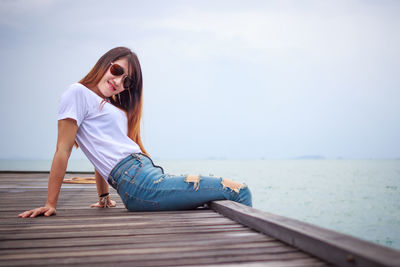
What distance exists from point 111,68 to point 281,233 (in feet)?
5.89

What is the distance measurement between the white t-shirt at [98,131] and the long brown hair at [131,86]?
0.20 meters

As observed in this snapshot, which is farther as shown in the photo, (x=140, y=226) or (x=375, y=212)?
(x=375, y=212)

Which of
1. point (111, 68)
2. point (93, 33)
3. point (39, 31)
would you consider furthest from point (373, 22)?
point (111, 68)

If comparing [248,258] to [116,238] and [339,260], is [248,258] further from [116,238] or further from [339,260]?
[116,238]

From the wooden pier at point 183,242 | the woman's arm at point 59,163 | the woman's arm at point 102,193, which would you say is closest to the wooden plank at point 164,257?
the wooden pier at point 183,242

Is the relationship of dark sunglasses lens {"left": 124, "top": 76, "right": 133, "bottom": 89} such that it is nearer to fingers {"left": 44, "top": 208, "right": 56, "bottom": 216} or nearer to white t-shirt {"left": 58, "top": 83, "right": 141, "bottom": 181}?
white t-shirt {"left": 58, "top": 83, "right": 141, "bottom": 181}

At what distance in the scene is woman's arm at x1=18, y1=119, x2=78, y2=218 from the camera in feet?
7.45

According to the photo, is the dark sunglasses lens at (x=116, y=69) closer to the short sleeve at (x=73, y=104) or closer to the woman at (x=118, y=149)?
the woman at (x=118, y=149)

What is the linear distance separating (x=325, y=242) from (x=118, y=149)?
1.75m

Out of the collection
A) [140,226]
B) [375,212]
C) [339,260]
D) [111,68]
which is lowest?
[375,212]

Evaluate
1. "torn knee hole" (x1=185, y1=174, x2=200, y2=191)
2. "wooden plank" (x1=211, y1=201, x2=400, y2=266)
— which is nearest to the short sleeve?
"torn knee hole" (x1=185, y1=174, x2=200, y2=191)

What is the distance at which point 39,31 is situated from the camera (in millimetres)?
95375

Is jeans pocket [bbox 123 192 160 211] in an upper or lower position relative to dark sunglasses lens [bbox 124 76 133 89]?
lower

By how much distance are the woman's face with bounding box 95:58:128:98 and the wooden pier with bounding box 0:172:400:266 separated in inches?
Answer: 38.8
